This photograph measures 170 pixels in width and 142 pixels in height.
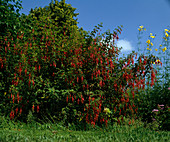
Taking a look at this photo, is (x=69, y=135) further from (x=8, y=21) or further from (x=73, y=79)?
(x=8, y=21)

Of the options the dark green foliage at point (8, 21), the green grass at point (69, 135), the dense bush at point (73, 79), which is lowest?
the green grass at point (69, 135)

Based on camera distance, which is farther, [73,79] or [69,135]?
[73,79]

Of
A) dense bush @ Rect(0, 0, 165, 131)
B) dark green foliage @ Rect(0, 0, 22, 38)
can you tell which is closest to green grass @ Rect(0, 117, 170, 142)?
dense bush @ Rect(0, 0, 165, 131)

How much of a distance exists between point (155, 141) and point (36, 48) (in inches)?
169

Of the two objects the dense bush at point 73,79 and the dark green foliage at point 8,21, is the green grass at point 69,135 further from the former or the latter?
the dark green foliage at point 8,21

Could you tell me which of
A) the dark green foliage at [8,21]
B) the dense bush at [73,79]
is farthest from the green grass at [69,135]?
the dark green foliage at [8,21]

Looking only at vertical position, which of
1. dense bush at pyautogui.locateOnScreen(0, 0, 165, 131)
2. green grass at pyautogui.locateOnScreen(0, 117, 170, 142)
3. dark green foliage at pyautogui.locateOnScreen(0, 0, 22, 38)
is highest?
dark green foliage at pyautogui.locateOnScreen(0, 0, 22, 38)

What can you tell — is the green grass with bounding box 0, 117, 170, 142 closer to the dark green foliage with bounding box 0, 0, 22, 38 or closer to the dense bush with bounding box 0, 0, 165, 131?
the dense bush with bounding box 0, 0, 165, 131

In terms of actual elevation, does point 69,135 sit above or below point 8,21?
below

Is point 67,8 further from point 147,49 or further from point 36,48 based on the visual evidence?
point 36,48

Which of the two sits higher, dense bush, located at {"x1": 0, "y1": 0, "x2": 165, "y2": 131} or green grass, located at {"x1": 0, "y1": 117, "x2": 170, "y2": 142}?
dense bush, located at {"x1": 0, "y1": 0, "x2": 165, "y2": 131}

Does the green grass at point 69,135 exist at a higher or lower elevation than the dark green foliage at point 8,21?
lower

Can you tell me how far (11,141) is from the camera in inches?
175

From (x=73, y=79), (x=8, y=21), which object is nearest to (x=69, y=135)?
(x=73, y=79)
